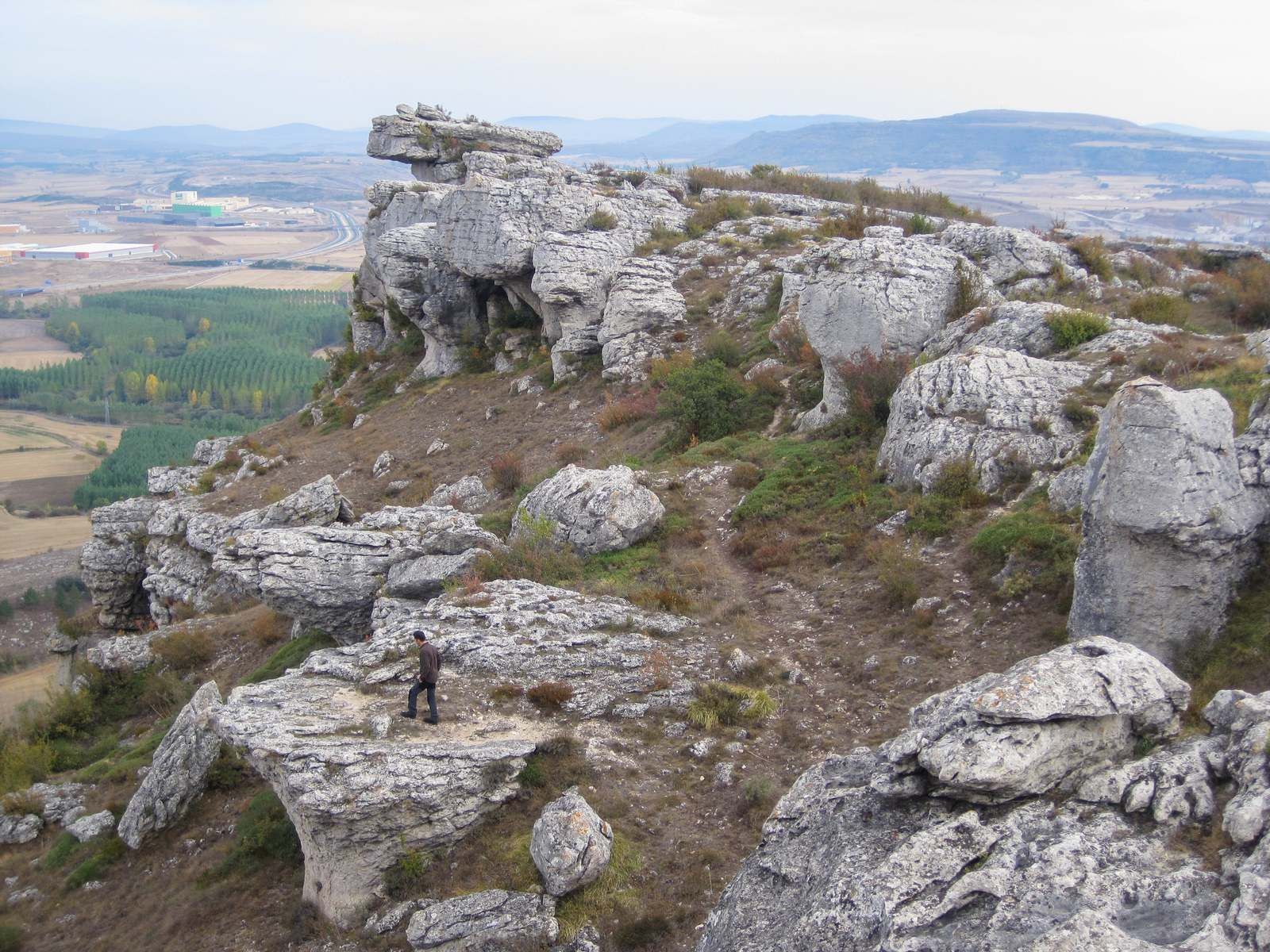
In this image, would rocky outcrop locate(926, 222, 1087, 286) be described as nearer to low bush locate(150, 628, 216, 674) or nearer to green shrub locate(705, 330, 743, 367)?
green shrub locate(705, 330, 743, 367)

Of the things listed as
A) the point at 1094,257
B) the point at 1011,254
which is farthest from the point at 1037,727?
the point at 1094,257

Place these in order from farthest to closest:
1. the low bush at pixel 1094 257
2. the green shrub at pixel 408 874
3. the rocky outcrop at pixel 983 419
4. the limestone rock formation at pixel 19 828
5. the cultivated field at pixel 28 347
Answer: the cultivated field at pixel 28 347 < the low bush at pixel 1094 257 < the limestone rock formation at pixel 19 828 < the rocky outcrop at pixel 983 419 < the green shrub at pixel 408 874

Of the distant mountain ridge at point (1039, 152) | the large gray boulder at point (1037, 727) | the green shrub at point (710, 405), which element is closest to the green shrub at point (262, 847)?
the large gray boulder at point (1037, 727)

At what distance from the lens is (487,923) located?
9773 millimetres

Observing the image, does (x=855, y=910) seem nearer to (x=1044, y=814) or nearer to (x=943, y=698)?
(x=1044, y=814)

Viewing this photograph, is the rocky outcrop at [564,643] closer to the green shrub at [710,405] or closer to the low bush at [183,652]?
the green shrub at [710,405]

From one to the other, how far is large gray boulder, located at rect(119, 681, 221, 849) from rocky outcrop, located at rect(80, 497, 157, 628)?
18.0 metres

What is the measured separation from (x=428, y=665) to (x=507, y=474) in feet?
43.0

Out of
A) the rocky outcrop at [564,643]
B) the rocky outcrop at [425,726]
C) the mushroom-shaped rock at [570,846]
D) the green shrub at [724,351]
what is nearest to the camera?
the mushroom-shaped rock at [570,846]

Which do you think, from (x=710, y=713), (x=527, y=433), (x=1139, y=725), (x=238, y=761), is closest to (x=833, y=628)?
(x=710, y=713)

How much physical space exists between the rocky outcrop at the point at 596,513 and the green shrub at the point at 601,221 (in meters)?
17.8

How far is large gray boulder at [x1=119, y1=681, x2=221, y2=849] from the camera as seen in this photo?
1462cm

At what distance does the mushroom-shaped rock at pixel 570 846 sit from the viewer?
9.93 metres

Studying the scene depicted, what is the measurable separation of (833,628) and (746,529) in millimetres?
3908
